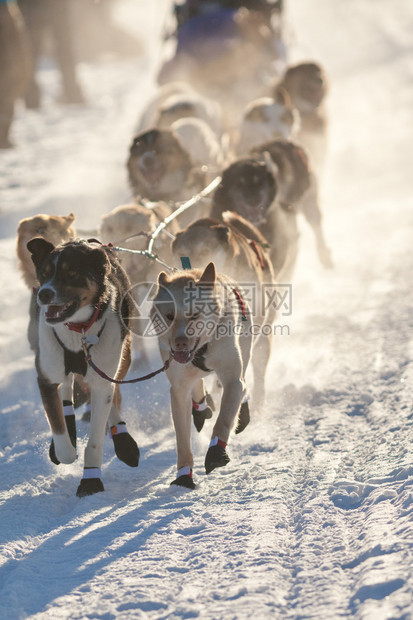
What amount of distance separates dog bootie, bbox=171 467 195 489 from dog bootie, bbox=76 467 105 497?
30 cm

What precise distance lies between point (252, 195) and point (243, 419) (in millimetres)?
1660

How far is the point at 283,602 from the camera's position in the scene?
278 cm

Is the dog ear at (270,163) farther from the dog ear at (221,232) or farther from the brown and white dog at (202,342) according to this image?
the brown and white dog at (202,342)

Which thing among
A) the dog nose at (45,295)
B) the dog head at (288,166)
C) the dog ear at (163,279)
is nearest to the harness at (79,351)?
the dog nose at (45,295)

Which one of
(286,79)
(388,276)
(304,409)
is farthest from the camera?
(286,79)

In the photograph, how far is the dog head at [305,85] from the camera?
8.93 m

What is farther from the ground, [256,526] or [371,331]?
[371,331]

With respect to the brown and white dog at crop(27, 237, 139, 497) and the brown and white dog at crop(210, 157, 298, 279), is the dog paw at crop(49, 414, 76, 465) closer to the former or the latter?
the brown and white dog at crop(27, 237, 139, 497)

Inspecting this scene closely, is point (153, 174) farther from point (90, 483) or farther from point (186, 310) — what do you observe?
point (186, 310)

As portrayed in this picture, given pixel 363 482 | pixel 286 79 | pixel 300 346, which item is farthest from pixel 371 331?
pixel 286 79

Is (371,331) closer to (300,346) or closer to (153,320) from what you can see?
(300,346)

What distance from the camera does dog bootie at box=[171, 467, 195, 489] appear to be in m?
3.82

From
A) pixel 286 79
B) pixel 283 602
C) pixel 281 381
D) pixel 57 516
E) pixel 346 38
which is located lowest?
pixel 283 602

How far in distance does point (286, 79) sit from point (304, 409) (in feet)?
17.0
